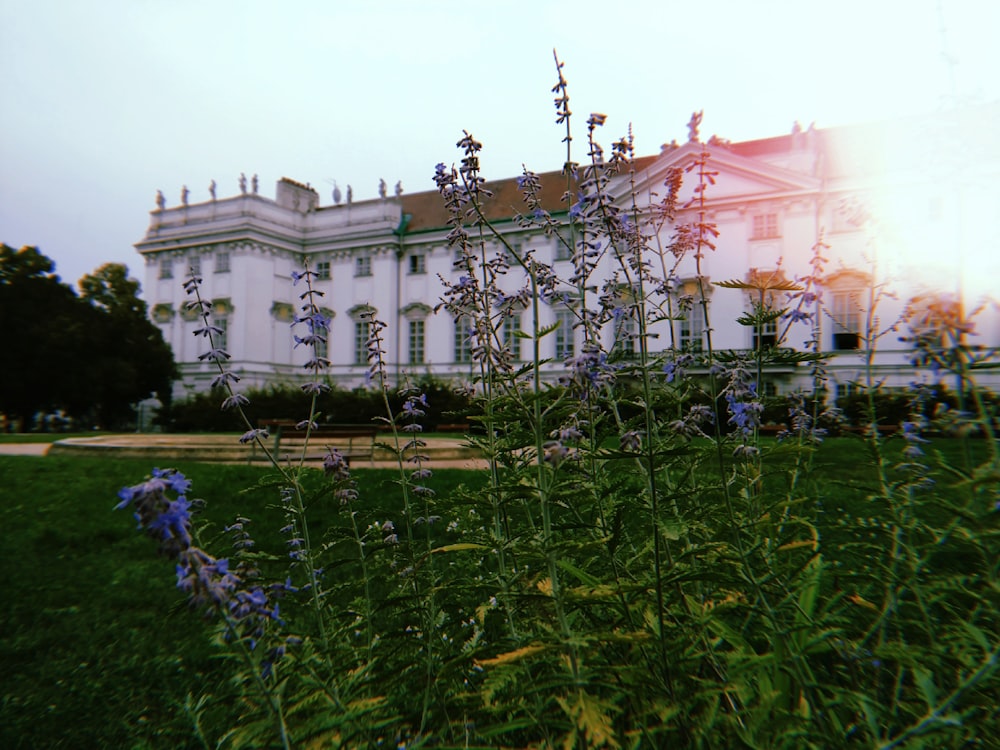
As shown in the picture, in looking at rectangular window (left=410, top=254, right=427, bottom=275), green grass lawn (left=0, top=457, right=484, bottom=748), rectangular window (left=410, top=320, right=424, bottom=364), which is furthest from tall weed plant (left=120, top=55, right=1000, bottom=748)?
rectangular window (left=410, top=254, right=427, bottom=275)

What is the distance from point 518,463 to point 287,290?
3536 centimetres

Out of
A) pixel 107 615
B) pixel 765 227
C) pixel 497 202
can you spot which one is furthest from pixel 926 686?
pixel 497 202

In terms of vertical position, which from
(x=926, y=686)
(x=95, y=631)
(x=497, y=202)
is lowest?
(x=95, y=631)

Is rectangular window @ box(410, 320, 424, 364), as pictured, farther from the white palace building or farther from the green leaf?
the green leaf

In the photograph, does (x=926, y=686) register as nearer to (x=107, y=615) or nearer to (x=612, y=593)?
(x=612, y=593)

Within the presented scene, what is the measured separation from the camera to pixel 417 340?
33531mm

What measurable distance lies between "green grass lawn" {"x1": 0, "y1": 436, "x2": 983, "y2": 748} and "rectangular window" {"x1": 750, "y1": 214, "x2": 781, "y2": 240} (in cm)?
2067

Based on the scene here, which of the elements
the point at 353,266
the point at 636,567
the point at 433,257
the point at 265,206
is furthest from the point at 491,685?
the point at 265,206

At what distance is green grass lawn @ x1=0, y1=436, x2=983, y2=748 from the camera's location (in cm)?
316

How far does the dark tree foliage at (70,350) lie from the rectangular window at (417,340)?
1289cm

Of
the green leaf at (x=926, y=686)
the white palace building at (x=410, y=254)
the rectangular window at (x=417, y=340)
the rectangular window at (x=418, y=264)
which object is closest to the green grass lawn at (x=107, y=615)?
the green leaf at (x=926, y=686)

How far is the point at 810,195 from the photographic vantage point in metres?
25.7

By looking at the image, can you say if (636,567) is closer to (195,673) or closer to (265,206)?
(195,673)

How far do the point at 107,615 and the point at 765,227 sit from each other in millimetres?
27641
